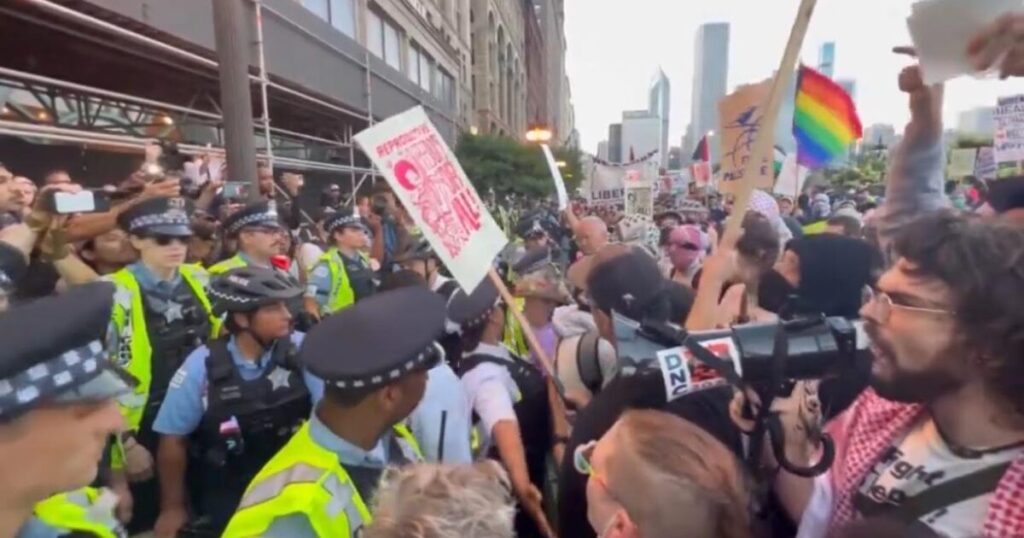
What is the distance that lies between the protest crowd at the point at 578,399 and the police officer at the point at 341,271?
1835mm

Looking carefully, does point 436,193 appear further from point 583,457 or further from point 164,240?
point 164,240

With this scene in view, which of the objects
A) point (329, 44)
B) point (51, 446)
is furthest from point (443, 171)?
point (329, 44)

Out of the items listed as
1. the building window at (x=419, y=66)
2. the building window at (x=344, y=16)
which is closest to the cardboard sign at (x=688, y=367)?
the building window at (x=344, y=16)

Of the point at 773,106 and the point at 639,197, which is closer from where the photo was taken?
the point at 773,106

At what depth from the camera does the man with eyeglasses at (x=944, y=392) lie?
4.17 feet

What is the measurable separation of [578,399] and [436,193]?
101cm

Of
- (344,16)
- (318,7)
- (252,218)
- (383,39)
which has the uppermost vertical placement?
(383,39)

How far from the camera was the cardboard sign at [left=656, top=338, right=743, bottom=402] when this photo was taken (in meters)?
1.33

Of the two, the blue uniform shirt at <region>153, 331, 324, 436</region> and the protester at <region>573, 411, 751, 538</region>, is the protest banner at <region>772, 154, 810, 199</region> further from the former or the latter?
the protester at <region>573, 411, 751, 538</region>

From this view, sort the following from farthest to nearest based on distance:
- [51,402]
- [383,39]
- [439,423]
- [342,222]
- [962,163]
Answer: [383,39]
[962,163]
[342,222]
[439,423]
[51,402]

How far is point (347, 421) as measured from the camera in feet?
5.77

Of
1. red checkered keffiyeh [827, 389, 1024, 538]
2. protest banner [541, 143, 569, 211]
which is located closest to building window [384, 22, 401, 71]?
protest banner [541, 143, 569, 211]

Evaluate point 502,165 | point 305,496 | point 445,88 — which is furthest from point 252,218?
point 445,88

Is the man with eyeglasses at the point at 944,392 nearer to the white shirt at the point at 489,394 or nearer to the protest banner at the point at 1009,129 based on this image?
the white shirt at the point at 489,394
